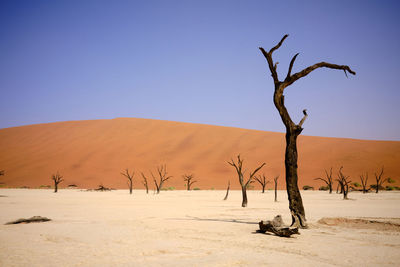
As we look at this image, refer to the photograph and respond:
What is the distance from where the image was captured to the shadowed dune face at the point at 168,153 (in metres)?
54.6

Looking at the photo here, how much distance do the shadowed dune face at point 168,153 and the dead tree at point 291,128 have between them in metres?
40.7

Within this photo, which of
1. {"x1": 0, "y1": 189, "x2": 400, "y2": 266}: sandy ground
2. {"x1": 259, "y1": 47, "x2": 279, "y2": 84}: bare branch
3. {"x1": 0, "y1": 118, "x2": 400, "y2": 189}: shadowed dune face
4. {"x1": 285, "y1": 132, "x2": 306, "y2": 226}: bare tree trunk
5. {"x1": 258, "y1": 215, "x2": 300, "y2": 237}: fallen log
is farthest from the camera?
{"x1": 0, "y1": 118, "x2": 400, "y2": 189}: shadowed dune face

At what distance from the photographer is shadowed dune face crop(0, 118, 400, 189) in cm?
5462

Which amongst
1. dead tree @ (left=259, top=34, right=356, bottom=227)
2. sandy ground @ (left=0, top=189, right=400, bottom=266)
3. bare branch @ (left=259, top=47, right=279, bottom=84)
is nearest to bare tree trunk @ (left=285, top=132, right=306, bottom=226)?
dead tree @ (left=259, top=34, right=356, bottom=227)

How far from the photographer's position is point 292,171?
9414 millimetres

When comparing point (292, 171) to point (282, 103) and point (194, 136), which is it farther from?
point (194, 136)

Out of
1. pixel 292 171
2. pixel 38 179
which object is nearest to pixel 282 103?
pixel 292 171

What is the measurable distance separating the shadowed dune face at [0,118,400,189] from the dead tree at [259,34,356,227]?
134 ft

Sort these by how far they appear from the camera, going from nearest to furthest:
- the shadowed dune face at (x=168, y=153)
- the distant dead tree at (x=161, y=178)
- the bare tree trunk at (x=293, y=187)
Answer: the bare tree trunk at (x=293, y=187)
the distant dead tree at (x=161, y=178)
the shadowed dune face at (x=168, y=153)

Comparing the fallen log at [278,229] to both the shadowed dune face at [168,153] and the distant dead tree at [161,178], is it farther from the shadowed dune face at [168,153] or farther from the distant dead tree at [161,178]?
the shadowed dune face at [168,153]

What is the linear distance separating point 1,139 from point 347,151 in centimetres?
7964

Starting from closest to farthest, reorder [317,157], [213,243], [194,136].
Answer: [213,243] < [317,157] < [194,136]

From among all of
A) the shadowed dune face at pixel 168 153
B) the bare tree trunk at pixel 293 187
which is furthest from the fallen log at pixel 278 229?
the shadowed dune face at pixel 168 153

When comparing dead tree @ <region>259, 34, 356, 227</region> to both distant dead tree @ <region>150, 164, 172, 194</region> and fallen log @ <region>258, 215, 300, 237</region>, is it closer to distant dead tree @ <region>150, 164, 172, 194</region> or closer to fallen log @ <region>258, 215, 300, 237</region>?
fallen log @ <region>258, 215, 300, 237</region>
